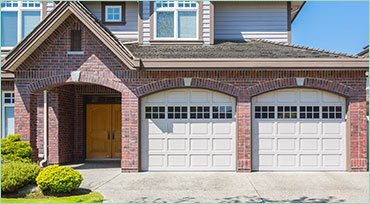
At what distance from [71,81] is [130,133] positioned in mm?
2558

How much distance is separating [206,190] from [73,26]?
7.11m

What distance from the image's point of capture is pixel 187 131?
1497cm

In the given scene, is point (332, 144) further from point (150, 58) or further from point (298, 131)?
point (150, 58)

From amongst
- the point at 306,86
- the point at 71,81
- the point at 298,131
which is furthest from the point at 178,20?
the point at 298,131

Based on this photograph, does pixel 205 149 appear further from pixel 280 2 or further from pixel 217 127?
pixel 280 2

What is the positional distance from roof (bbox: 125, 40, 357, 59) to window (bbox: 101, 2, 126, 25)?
172 centimetres

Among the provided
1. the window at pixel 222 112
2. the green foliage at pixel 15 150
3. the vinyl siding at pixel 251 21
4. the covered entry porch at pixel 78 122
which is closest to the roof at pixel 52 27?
the covered entry porch at pixel 78 122

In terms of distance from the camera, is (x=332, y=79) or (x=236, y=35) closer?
(x=332, y=79)

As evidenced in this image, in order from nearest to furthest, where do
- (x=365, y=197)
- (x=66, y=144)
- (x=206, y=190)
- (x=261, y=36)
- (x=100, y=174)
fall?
(x=365, y=197), (x=206, y=190), (x=100, y=174), (x=66, y=144), (x=261, y=36)

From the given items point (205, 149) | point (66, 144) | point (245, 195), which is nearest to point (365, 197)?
point (245, 195)

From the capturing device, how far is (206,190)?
36.9ft

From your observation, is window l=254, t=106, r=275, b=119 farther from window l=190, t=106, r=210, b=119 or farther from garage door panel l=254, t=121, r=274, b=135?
window l=190, t=106, r=210, b=119

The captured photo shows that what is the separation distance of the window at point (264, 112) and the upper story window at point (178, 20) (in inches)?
162

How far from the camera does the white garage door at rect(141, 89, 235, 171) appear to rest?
14906 millimetres
